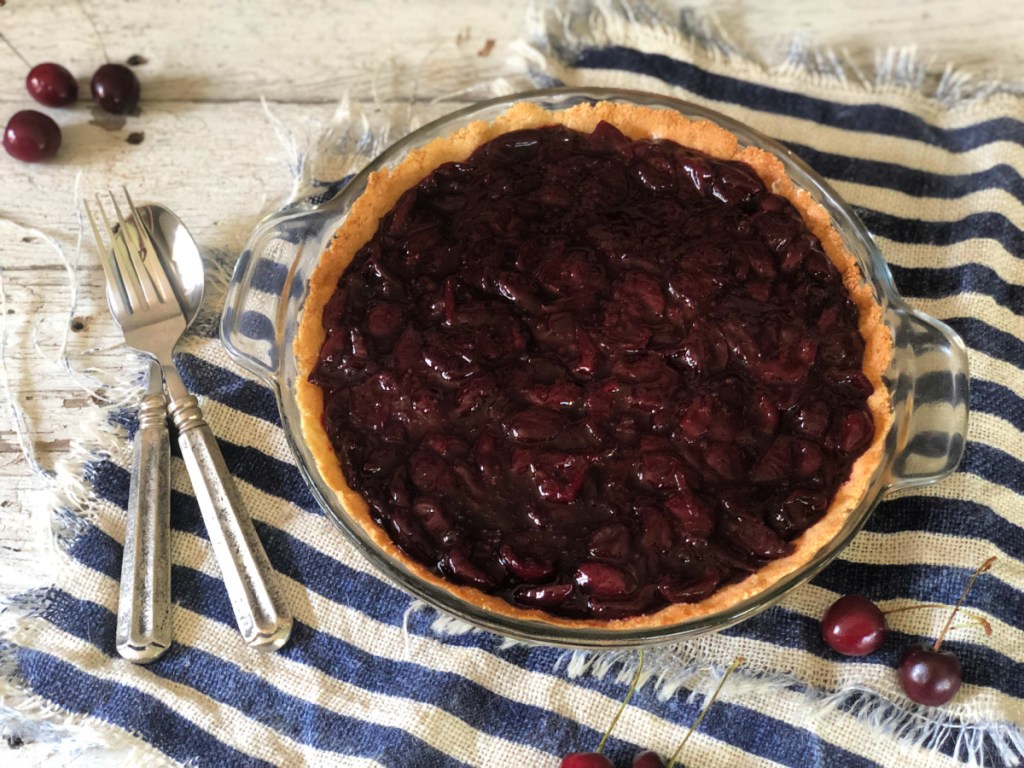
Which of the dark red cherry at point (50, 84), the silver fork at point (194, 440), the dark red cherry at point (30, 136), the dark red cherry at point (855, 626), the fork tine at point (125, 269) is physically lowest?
the dark red cherry at point (855, 626)

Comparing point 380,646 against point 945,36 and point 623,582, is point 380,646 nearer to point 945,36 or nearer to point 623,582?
point 623,582

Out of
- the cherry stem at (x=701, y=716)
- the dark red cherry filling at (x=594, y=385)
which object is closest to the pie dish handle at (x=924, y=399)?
the dark red cherry filling at (x=594, y=385)

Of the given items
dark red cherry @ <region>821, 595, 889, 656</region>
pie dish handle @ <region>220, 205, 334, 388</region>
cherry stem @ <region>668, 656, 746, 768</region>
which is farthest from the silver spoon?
dark red cherry @ <region>821, 595, 889, 656</region>

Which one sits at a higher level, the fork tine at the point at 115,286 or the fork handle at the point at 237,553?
the fork tine at the point at 115,286

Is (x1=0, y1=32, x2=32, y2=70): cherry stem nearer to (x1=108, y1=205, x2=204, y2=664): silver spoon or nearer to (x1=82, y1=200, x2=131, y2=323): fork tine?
(x1=82, y1=200, x2=131, y2=323): fork tine

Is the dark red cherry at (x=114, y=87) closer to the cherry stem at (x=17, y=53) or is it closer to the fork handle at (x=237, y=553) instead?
the cherry stem at (x=17, y=53)

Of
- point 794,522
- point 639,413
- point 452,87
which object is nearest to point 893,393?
point 794,522
